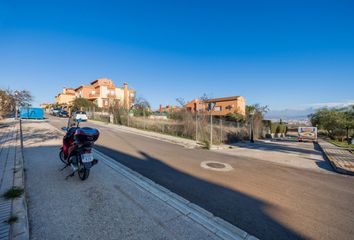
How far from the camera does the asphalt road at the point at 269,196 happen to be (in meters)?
3.02

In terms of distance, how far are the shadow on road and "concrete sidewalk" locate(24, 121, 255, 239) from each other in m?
0.28

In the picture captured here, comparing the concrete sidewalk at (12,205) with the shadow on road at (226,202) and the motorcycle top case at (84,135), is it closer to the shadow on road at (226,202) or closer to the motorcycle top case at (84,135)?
the motorcycle top case at (84,135)

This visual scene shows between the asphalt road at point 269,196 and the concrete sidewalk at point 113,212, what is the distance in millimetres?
491

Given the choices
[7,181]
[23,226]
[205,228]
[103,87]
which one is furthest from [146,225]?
[103,87]

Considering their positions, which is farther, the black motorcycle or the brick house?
the brick house

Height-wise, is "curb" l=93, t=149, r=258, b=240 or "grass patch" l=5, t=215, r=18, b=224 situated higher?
"grass patch" l=5, t=215, r=18, b=224

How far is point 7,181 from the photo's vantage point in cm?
405

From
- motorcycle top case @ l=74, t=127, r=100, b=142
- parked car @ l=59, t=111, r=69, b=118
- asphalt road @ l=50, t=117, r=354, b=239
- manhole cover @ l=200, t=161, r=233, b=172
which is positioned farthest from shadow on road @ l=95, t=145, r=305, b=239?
parked car @ l=59, t=111, r=69, b=118

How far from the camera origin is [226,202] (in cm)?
381

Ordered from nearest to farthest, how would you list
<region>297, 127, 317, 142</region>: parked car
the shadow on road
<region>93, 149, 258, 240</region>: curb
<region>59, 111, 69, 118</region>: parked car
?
<region>93, 149, 258, 240</region>: curb → the shadow on road → <region>297, 127, 317, 142</region>: parked car → <region>59, 111, 69, 118</region>: parked car

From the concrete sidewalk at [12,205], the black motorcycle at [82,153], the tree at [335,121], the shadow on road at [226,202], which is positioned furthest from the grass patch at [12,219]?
the tree at [335,121]

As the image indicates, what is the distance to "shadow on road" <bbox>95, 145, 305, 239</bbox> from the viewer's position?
9.61 ft

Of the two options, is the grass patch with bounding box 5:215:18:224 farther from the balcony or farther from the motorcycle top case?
the balcony

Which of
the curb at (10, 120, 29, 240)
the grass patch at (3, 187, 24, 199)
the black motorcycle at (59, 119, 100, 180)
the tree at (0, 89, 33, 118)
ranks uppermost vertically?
the tree at (0, 89, 33, 118)
